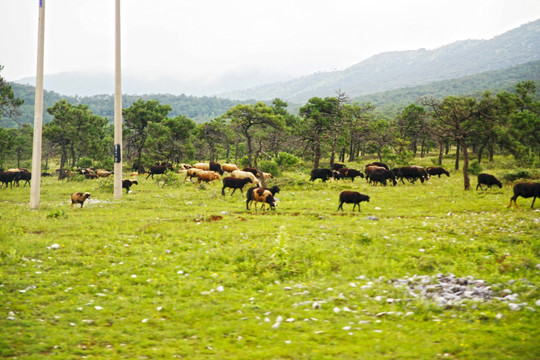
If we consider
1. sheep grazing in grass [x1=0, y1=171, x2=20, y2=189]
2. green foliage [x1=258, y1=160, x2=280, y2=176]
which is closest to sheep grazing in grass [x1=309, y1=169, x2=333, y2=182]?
green foliage [x1=258, y1=160, x2=280, y2=176]

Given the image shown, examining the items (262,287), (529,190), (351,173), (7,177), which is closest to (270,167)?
(351,173)

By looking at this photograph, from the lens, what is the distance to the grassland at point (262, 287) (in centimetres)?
692

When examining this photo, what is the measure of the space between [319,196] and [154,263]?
1778 centimetres

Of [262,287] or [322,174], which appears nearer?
[262,287]

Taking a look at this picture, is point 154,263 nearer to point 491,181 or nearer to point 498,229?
point 498,229

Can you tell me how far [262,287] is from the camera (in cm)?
1013

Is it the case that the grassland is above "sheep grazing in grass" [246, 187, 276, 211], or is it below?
below

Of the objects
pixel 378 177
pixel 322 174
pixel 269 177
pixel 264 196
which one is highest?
pixel 322 174

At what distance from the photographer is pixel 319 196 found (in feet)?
91.0

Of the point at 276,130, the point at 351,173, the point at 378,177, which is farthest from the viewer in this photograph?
the point at 276,130

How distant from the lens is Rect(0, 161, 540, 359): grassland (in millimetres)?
6918

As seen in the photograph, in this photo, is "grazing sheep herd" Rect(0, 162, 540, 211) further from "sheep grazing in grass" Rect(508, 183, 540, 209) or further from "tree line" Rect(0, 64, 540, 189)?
"tree line" Rect(0, 64, 540, 189)

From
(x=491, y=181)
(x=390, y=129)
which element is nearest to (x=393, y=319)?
(x=491, y=181)

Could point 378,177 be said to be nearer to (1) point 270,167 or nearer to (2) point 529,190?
(1) point 270,167
